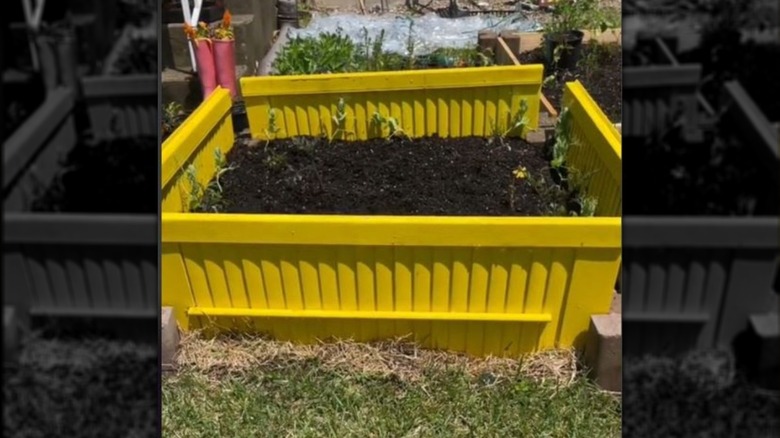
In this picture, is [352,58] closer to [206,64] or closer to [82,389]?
[206,64]

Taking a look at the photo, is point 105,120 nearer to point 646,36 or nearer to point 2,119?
point 2,119

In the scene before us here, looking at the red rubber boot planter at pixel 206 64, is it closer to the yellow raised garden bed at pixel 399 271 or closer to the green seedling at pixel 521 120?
the yellow raised garden bed at pixel 399 271

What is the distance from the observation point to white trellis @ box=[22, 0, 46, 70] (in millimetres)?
376

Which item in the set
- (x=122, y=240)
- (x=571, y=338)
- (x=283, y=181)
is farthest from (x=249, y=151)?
(x=122, y=240)

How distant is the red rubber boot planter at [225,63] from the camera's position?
341cm

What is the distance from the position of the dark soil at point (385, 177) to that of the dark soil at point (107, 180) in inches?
76.1

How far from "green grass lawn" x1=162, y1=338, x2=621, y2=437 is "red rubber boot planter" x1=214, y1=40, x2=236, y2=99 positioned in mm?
1825

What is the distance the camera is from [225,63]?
3484 mm

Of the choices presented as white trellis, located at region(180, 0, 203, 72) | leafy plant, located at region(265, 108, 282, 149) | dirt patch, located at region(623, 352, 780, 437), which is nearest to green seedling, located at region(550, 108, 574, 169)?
leafy plant, located at region(265, 108, 282, 149)

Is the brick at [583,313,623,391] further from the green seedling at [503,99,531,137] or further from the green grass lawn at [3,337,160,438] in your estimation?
the green grass lawn at [3,337,160,438]

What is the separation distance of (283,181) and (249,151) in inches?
12.0

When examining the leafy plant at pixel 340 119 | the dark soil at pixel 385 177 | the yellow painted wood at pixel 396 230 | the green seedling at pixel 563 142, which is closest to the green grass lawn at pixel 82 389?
the yellow painted wood at pixel 396 230

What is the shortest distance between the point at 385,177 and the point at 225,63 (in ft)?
4.30

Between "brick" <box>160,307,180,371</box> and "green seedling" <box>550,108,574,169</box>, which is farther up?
"green seedling" <box>550,108,574,169</box>
